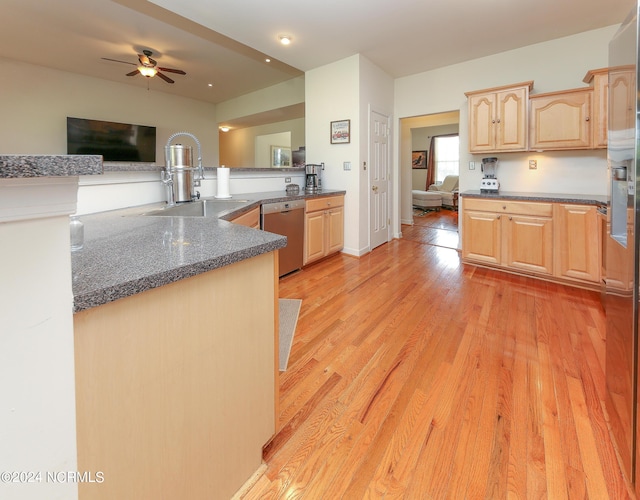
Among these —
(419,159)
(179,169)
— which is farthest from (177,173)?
(419,159)

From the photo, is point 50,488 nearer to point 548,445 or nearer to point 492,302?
point 548,445

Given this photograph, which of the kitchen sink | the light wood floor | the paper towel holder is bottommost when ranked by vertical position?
the light wood floor

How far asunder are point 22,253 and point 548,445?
1.74 m

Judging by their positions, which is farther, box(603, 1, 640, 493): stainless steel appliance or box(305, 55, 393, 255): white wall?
box(305, 55, 393, 255): white wall

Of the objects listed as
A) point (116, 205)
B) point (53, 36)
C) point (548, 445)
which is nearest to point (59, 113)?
point (53, 36)

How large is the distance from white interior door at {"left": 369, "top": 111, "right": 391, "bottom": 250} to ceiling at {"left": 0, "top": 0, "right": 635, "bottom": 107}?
78cm

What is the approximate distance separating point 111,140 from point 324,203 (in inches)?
174

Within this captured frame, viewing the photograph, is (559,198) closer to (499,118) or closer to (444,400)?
(499,118)

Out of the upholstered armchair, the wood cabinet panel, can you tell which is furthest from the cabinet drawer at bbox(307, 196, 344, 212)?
the upholstered armchair

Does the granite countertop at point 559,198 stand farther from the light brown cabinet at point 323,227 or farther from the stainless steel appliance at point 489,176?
the light brown cabinet at point 323,227

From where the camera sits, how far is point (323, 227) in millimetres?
3943

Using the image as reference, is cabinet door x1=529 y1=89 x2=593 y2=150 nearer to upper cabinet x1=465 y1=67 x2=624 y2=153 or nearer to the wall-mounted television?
upper cabinet x1=465 y1=67 x2=624 y2=153

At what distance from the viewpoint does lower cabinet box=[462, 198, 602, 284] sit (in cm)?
294

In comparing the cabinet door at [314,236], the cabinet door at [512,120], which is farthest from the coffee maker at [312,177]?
the cabinet door at [512,120]
